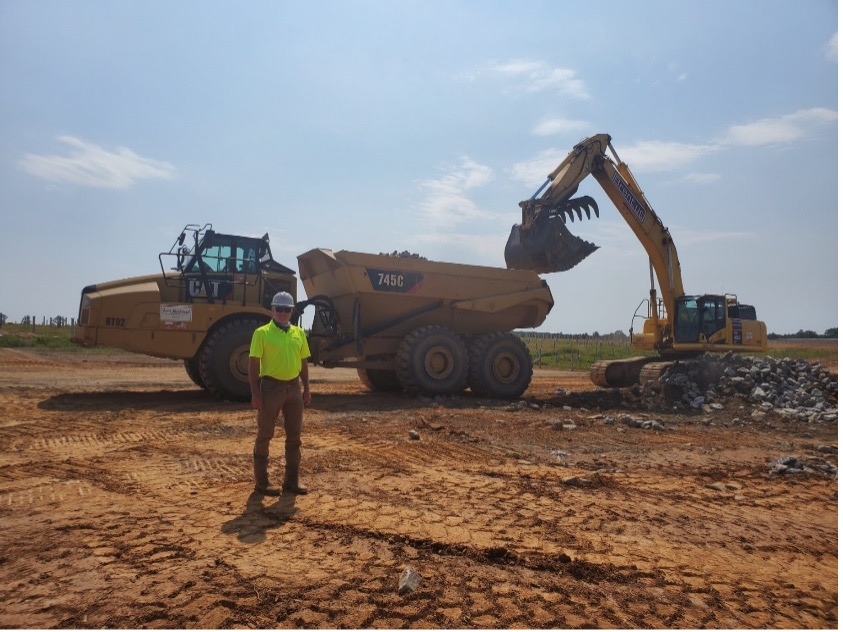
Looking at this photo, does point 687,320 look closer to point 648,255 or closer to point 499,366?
point 648,255

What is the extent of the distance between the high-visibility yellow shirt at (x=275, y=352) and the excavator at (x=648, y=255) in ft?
28.6

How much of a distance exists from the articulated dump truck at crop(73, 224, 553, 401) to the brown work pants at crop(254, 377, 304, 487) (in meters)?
5.56

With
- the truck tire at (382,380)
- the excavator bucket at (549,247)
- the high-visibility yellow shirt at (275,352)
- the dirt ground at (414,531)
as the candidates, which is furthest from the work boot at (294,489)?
the excavator bucket at (549,247)

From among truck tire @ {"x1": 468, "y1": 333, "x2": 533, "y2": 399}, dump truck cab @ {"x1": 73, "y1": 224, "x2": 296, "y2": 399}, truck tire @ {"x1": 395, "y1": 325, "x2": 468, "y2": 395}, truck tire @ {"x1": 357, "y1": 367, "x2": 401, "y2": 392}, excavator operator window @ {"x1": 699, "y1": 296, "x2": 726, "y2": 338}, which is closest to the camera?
dump truck cab @ {"x1": 73, "y1": 224, "x2": 296, "y2": 399}

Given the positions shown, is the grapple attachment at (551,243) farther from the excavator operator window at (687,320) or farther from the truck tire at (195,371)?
the truck tire at (195,371)

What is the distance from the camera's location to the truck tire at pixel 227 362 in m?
10.2

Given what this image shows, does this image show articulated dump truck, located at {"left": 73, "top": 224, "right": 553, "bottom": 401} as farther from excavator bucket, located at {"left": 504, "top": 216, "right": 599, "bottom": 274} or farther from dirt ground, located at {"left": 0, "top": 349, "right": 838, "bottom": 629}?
dirt ground, located at {"left": 0, "top": 349, "right": 838, "bottom": 629}

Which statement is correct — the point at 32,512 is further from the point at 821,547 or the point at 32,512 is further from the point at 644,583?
the point at 821,547

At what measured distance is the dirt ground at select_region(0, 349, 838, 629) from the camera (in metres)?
2.99

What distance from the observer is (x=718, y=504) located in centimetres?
507

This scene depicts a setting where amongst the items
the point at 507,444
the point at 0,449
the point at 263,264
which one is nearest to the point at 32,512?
the point at 0,449

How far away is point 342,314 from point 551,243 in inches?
180

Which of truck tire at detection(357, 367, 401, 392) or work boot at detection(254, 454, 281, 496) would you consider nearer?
work boot at detection(254, 454, 281, 496)

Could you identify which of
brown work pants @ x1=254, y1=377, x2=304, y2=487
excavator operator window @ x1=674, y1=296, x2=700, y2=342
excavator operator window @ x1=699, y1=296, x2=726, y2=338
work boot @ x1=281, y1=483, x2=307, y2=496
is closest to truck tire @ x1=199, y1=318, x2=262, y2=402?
brown work pants @ x1=254, y1=377, x2=304, y2=487
